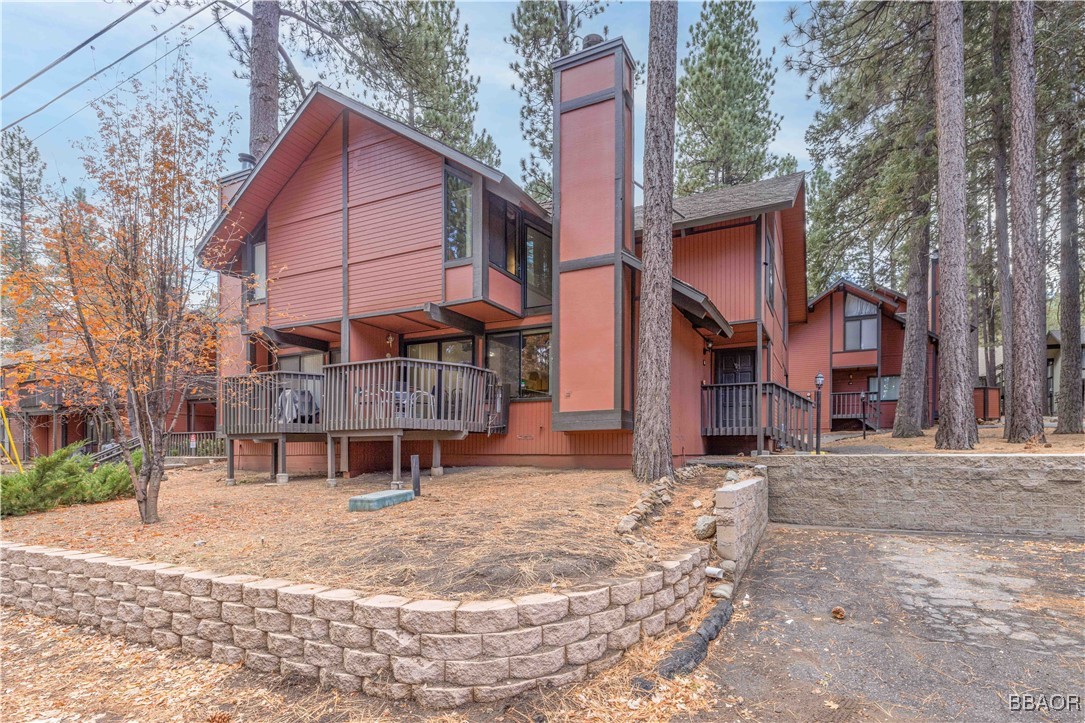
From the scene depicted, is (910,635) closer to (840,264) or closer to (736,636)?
(736,636)

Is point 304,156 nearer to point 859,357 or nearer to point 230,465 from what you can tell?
point 230,465

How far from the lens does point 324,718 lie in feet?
10.0

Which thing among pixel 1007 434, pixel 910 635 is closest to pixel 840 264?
pixel 1007 434

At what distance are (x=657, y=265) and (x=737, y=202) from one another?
4.24 metres

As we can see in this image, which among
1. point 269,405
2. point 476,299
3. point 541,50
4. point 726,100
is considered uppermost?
point 541,50

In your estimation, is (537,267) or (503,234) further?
(537,267)

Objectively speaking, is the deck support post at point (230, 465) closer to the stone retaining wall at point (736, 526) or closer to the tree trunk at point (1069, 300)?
the stone retaining wall at point (736, 526)

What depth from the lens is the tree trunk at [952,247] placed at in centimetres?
885

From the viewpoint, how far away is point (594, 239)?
8562 millimetres

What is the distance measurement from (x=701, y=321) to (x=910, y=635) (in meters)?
6.10

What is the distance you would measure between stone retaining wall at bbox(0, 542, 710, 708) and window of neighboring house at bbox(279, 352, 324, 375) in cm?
767

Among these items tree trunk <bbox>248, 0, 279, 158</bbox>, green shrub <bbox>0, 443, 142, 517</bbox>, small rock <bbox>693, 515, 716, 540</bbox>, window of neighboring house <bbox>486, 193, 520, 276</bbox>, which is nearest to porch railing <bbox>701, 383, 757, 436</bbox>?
window of neighboring house <bbox>486, 193, 520, 276</bbox>

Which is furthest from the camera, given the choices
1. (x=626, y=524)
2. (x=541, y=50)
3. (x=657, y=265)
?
(x=541, y=50)

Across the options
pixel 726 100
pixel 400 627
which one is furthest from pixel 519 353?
pixel 726 100
